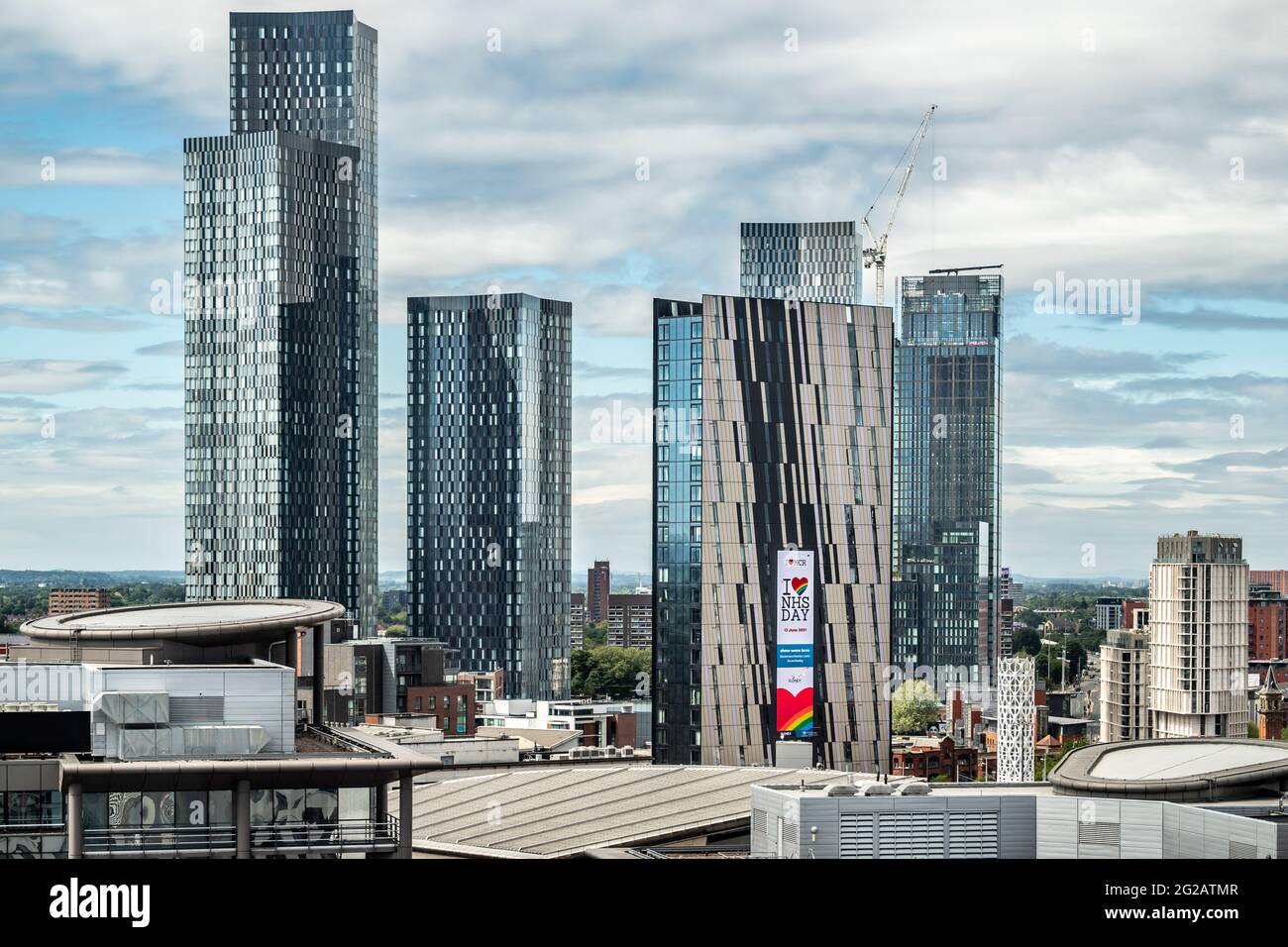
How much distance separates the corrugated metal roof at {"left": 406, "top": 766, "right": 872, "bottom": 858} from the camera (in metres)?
54.7

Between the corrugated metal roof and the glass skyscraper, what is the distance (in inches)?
1655

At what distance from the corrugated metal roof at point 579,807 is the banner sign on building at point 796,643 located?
138 ft

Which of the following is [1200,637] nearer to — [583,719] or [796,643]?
[583,719]

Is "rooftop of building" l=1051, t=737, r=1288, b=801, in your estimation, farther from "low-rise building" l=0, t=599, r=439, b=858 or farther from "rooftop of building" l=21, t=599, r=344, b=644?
"low-rise building" l=0, t=599, r=439, b=858

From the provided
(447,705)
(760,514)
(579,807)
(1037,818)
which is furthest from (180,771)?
(447,705)

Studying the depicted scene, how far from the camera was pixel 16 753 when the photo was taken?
106 ft

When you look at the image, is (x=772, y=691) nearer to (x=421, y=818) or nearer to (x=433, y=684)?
(x=433, y=684)

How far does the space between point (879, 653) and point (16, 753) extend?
90.7 m

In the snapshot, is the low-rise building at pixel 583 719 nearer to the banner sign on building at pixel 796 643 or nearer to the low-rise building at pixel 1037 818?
the banner sign on building at pixel 796 643

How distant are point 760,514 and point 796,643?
9480 millimetres

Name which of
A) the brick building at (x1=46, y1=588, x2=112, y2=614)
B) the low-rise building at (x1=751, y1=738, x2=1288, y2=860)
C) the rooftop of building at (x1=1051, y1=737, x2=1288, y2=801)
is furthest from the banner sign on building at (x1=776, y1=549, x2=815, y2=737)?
the brick building at (x1=46, y1=588, x2=112, y2=614)

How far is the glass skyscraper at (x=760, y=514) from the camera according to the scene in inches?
4498

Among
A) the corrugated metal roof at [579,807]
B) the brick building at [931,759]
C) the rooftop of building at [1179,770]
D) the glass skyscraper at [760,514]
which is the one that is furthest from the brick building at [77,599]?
the rooftop of building at [1179,770]
